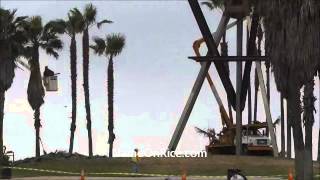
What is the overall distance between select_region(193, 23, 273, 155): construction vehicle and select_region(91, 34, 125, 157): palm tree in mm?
8532

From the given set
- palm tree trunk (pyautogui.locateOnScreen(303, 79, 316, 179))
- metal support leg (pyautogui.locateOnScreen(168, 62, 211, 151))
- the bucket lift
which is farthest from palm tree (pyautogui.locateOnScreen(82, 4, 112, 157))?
palm tree trunk (pyautogui.locateOnScreen(303, 79, 316, 179))

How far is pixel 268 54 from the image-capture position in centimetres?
2809

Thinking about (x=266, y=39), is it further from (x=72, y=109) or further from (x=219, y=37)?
(x=72, y=109)

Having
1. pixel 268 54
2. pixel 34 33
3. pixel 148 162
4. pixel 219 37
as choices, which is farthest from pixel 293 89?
pixel 34 33

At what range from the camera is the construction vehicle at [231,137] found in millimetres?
58266

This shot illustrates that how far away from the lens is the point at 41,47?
67250 mm

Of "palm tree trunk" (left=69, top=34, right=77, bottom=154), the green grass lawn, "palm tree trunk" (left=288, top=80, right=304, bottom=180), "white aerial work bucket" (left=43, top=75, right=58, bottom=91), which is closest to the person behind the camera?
"palm tree trunk" (left=288, top=80, right=304, bottom=180)

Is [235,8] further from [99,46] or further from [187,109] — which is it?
[99,46]

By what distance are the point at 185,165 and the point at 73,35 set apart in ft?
83.7

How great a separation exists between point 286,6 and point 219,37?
1431 inches

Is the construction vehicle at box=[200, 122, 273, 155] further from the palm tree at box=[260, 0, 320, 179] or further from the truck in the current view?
the palm tree at box=[260, 0, 320, 179]

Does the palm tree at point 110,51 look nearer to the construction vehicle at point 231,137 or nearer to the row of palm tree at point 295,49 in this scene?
the construction vehicle at point 231,137

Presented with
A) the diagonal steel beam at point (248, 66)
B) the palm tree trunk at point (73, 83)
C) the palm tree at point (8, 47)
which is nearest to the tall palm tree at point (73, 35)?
the palm tree trunk at point (73, 83)

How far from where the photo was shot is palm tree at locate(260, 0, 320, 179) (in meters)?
26.4
